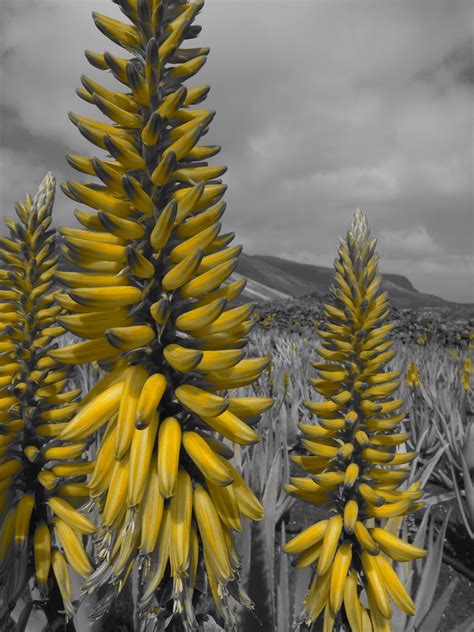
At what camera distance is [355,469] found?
64.5 inches

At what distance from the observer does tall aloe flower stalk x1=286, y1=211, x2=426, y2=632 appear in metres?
1.60

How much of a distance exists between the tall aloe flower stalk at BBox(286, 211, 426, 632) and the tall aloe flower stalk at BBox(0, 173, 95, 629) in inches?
27.9

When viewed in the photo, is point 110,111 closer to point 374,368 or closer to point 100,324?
point 100,324

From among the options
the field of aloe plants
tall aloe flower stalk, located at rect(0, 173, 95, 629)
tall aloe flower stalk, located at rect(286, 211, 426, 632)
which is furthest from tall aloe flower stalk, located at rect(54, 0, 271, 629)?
tall aloe flower stalk, located at rect(286, 211, 426, 632)

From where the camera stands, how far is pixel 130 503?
106 centimetres

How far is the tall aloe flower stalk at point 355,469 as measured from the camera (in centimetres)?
160

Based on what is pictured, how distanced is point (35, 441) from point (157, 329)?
68 cm

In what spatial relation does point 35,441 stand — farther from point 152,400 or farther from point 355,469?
point 355,469

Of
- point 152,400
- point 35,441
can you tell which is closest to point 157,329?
point 152,400

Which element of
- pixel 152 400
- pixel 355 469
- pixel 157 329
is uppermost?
pixel 157 329

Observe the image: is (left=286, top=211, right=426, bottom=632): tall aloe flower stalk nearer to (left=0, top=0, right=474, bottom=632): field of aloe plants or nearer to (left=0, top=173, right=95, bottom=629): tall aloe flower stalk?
(left=0, top=0, right=474, bottom=632): field of aloe plants

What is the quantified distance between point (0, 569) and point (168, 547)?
0.65 metres

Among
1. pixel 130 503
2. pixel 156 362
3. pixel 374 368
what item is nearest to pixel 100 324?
pixel 156 362

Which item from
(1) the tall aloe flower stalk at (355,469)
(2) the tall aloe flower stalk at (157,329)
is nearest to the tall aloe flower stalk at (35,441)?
(2) the tall aloe flower stalk at (157,329)
